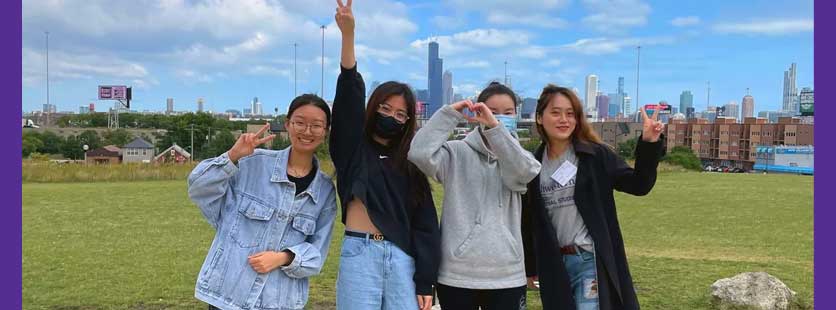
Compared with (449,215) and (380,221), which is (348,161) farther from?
(449,215)

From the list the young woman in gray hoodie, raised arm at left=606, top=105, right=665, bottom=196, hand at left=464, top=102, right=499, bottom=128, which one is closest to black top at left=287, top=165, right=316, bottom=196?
the young woman in gray hoodie

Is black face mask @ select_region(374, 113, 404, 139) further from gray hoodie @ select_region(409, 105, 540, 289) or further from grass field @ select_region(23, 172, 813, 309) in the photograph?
grass field @ select_region(23, 172, 813, 309)

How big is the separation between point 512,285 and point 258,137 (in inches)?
62.3

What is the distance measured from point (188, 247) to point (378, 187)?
687cm

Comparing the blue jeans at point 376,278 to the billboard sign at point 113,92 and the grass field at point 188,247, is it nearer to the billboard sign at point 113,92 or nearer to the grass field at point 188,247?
the grass field at point 188,247

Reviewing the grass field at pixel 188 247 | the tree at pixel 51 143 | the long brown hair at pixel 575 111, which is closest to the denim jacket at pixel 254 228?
the long brown hair at pixel 575 111

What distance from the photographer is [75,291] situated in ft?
20.2

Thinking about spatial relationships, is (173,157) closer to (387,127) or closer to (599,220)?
(387,127)

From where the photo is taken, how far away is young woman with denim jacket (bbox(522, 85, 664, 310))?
10.9 ft

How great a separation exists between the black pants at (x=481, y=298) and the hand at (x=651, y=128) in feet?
3.73

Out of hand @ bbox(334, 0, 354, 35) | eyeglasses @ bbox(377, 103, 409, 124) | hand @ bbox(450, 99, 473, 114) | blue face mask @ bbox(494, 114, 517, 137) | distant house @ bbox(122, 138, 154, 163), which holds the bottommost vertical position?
distant house @ bbox(122, 138, 154, 163)

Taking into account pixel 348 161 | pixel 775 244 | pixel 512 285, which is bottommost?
pixel 775 244

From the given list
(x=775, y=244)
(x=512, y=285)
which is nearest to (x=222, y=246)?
(x=512, y=285)

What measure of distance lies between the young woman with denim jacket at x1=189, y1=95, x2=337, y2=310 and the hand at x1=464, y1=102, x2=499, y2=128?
82 centimetres
